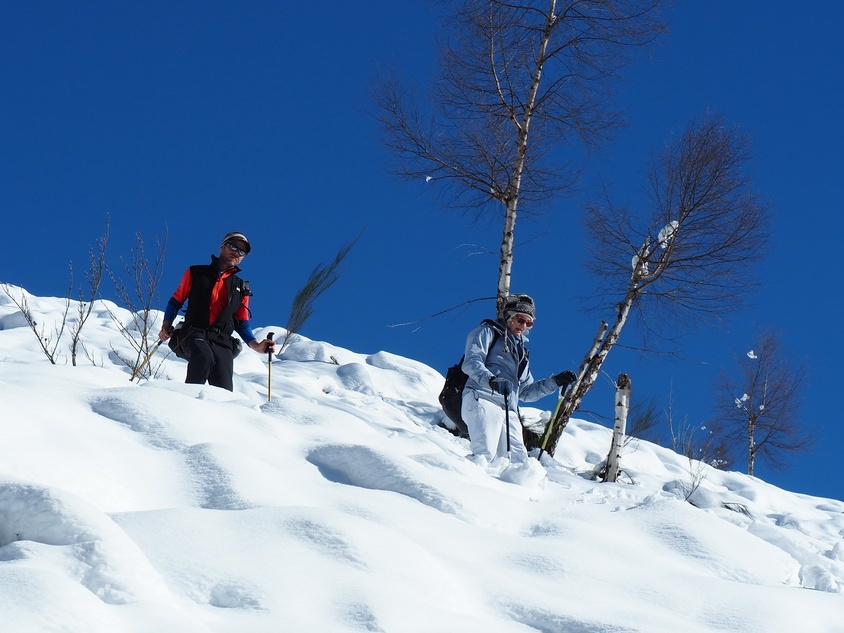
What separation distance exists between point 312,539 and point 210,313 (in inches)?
115

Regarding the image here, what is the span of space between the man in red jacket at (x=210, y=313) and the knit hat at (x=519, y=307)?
1666 millimetres

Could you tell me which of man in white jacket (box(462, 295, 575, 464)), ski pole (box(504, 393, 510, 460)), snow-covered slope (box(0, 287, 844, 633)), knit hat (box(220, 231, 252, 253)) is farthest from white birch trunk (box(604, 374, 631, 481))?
knit hat (box(220, 231, 252, 253))

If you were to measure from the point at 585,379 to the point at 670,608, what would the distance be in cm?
602

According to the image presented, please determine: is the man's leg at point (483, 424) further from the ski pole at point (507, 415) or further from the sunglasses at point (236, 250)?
the sunglasses at point (236, 250)

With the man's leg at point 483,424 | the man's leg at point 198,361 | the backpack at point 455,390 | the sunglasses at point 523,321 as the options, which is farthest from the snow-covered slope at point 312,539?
the sunglasses at point 523,321

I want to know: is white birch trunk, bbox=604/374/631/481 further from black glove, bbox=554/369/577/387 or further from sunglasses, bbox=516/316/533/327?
sunglasses, bbox=516/316/533/327

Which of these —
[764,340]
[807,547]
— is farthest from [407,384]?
[764,340]

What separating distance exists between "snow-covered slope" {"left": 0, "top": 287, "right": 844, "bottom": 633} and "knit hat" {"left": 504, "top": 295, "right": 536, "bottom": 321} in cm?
114

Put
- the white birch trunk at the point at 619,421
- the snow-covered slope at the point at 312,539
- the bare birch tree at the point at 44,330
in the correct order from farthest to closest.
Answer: the white birch trunk at the point at 619,421 → the bare birch tree at the point at 44,330 → the snow-covered slope at the point at 312,539

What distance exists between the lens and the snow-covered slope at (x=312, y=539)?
1.81 m

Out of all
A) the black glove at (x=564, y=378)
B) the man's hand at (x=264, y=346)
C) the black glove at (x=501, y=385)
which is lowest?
the black glove at (x=501, y=385)

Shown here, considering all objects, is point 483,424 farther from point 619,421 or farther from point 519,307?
point 619,421

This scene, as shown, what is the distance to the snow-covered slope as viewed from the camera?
5.94ft

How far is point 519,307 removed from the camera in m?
5.00
